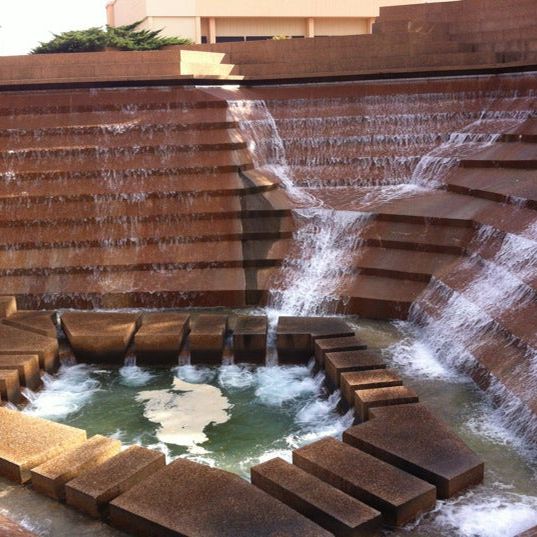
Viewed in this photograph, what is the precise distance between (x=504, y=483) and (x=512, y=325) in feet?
8.22

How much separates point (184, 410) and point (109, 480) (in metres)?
2.32

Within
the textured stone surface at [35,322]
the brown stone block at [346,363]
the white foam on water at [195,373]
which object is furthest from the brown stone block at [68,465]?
the textured stone surface at [35,322]

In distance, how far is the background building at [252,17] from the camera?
110 feet

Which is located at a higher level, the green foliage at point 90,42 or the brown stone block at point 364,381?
the green foliage at point 90,42

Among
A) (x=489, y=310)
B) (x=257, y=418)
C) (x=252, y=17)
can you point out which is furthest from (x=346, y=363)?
(x=252, y=17)

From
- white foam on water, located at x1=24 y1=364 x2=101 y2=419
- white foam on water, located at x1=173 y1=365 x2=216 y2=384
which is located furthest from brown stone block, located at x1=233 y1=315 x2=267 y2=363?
white foam on water, located at x1=24 y1=364 x2=101 y2=419

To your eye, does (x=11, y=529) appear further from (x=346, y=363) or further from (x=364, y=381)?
(x=346, y=363)

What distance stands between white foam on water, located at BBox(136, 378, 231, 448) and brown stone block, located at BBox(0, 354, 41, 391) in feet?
4.11

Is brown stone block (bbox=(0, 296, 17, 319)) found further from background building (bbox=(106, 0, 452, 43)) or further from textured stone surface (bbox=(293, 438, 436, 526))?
background building (bbox=(106, 0, 452, 43))

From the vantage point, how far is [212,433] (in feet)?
23.0

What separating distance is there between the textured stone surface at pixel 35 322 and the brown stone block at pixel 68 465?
3.50 metres

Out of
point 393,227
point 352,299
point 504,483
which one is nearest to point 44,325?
point 352,299

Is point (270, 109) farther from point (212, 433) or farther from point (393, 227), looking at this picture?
point (212, 433)

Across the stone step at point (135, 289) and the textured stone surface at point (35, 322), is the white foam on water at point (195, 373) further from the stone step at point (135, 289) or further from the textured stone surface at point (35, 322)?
the stone step at point (135, 289)
